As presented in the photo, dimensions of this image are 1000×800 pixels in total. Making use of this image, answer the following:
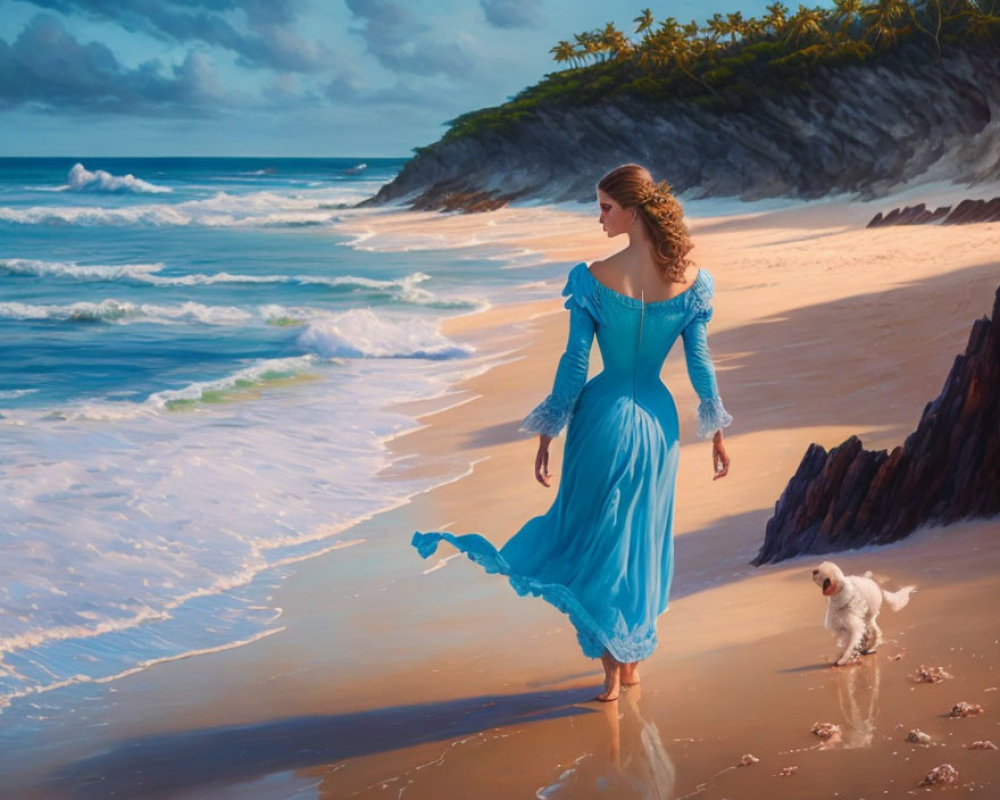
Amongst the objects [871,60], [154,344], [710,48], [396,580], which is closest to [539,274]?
[154,344]

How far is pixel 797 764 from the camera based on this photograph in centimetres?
309

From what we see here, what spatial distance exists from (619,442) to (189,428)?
7378 mm

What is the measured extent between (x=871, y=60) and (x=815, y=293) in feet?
99.0

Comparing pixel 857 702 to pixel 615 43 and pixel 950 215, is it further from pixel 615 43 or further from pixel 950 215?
pixel 615 43

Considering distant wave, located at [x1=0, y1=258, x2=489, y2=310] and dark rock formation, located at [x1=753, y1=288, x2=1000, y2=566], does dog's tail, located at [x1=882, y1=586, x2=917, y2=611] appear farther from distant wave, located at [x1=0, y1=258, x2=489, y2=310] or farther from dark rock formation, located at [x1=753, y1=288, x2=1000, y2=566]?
distant wave, located at [x1=0, y1=258, x2=489, y2=310]

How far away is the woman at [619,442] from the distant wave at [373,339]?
979 cm

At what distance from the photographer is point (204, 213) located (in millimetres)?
49750

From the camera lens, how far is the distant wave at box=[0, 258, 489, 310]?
19.3 metres

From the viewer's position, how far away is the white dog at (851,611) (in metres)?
3.69

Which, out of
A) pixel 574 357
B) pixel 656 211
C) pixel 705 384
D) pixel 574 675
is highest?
pixel 656 211

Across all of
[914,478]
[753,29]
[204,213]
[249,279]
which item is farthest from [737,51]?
[914,478]

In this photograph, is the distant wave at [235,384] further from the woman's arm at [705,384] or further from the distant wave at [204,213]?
the distant wave at [204,213]

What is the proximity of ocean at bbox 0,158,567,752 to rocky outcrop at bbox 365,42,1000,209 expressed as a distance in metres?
13.5

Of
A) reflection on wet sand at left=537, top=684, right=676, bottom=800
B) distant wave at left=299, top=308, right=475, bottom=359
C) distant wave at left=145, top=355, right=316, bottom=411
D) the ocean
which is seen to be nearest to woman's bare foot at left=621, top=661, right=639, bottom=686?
reflection on wet sand at left=537, top=684, right=676, bottom=800
